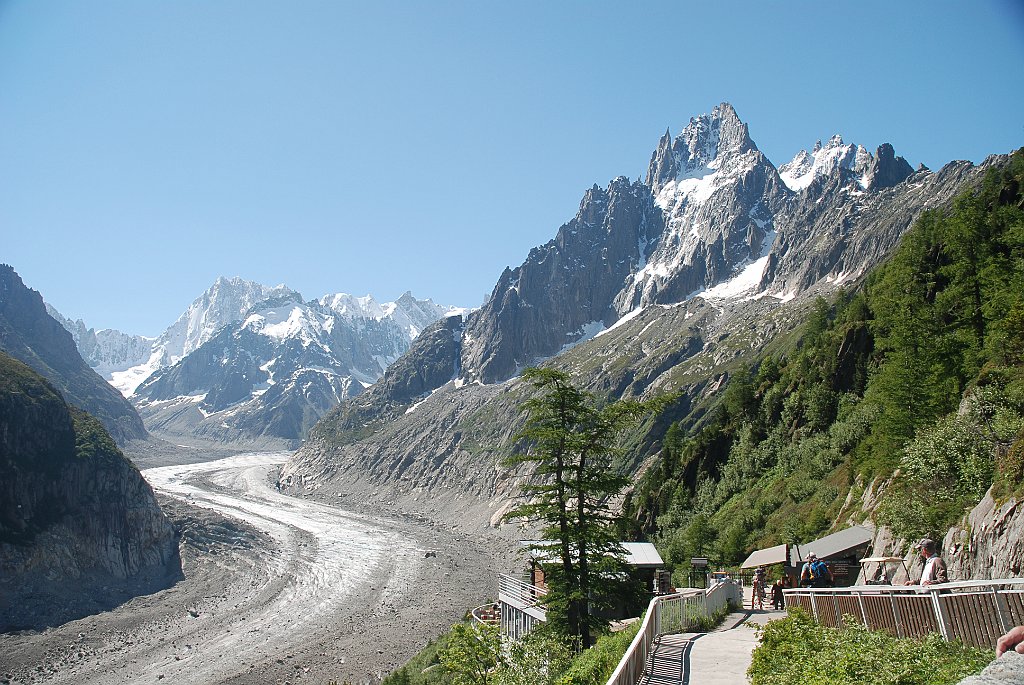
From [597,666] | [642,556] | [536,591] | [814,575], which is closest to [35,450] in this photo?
[536,591]

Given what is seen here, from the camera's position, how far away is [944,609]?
1065 centimetres

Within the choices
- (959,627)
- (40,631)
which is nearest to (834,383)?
(959,627)

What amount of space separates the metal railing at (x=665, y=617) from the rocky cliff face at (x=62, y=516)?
239 ft

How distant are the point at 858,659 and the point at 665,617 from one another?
27.0 ft

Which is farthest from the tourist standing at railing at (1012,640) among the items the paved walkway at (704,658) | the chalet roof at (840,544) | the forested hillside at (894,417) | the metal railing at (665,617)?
the chalet roof at (840,544)

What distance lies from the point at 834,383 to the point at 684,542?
76.2ft

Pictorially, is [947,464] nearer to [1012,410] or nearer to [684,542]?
[1012,410]

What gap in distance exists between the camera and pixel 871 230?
179 metres

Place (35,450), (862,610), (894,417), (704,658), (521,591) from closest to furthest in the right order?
(862,610), (704,658), (521,591), (894,417), (35,450)

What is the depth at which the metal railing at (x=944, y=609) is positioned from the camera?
9555 millimetres

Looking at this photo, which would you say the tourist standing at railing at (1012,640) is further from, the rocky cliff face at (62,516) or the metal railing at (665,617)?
the rocky cliff face at (62,516)

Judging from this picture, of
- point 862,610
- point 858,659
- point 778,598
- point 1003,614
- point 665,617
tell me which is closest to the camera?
point 1003,614

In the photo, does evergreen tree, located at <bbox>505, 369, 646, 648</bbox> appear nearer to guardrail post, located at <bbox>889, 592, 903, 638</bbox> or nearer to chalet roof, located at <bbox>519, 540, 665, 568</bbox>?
chalet roof, located at <bbox>519, 540, 665, 568</bbox>

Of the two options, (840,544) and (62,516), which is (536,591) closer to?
(840,544)
